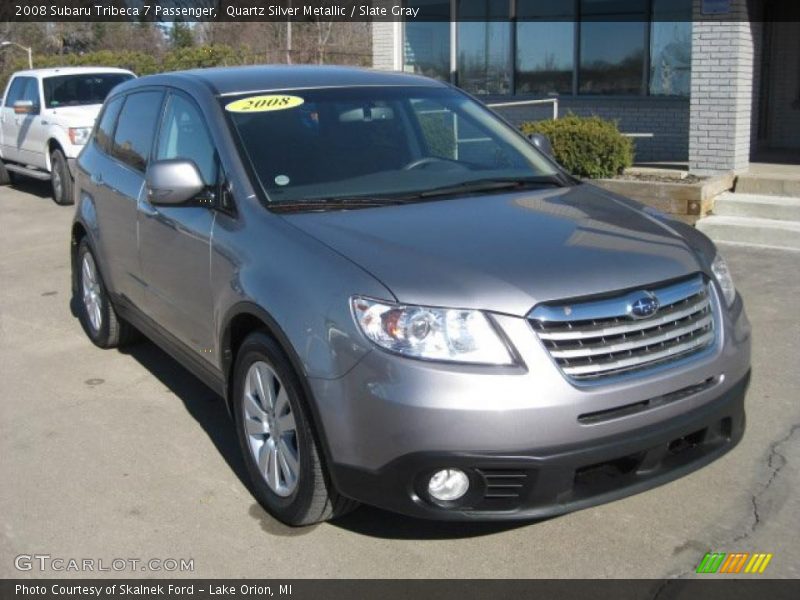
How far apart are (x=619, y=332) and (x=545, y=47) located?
1241cm

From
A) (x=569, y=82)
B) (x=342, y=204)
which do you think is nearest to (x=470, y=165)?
(x=342, y=204)

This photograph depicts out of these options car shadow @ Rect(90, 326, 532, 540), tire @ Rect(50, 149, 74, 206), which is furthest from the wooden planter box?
tire @ Rect(50, 149, 74, 206)

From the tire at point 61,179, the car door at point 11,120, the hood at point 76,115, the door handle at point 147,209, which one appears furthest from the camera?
the car door at point 11,120

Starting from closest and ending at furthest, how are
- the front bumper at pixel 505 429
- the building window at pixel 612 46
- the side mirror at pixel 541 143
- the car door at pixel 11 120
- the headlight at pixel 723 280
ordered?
1. the front bumper at pixel 505 429
2. the headlight at pixel 723 280
3. the side mirror at pixel 541 143
4. the building window at pixel 612 46
5. the car door at pixel 11 120

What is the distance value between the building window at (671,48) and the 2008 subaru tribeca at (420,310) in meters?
9.61

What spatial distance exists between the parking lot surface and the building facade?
504 centimetres

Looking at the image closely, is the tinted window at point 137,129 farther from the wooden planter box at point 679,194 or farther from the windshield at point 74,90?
the windshield at point 74,90

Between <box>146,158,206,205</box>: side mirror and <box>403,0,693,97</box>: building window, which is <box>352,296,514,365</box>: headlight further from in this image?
<box>403,0,693,97</box>: building window

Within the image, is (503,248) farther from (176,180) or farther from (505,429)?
(176,180)

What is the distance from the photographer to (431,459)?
10.5ft

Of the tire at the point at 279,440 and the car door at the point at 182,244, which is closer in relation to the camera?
the tire at the point at 279,440

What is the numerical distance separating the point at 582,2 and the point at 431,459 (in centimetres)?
1258

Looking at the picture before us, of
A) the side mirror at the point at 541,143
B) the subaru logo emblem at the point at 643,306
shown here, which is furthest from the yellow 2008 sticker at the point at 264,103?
the subaru logo emblem at the point at 643,306

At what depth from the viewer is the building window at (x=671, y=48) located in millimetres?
13398
